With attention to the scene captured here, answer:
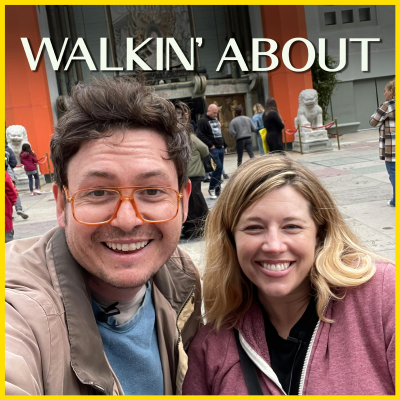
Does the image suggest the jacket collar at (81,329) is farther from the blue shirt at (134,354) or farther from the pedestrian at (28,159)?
the pedestrian at (28,159)

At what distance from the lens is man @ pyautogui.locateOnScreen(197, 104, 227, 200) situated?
31.9 ft

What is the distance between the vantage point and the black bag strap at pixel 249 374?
5.98ft

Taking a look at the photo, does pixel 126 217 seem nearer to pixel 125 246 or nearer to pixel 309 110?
pixel 125 246

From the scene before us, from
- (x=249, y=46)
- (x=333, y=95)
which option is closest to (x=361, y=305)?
(x=249, y=46)

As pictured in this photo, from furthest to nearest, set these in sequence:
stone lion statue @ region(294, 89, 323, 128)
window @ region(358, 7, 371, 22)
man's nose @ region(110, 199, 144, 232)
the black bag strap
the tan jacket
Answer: window @ region(358, 7, 371, 22) → stone lion statue @ region(294, 89, 323, 128) → the black bag strap → man's nose @ region(110, 199, 144, 232) → the tan jacket

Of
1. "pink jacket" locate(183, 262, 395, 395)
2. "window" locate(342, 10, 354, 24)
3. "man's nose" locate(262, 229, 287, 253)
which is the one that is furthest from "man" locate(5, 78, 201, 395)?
"window" locate(342, 10, 354, 24)

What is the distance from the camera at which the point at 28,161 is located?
13094 mm

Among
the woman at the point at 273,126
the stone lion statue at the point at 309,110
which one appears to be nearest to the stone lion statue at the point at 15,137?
the woman at the point at 273,126

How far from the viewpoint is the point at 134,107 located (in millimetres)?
1859

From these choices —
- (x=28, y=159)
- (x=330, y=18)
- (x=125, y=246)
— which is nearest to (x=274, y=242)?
(x=125, y=246)

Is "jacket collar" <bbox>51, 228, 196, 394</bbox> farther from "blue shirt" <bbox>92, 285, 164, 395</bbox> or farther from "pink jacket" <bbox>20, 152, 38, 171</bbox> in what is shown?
"pink jacket" <bbox>20, 152, 38, 171</bbox>

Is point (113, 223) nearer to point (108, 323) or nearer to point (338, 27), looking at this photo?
point (108, 323)

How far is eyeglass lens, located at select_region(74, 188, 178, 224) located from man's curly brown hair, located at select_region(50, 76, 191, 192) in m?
0.19

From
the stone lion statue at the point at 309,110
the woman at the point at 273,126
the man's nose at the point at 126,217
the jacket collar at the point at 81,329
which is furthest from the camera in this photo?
the stone lion statue at the point at 309,110
